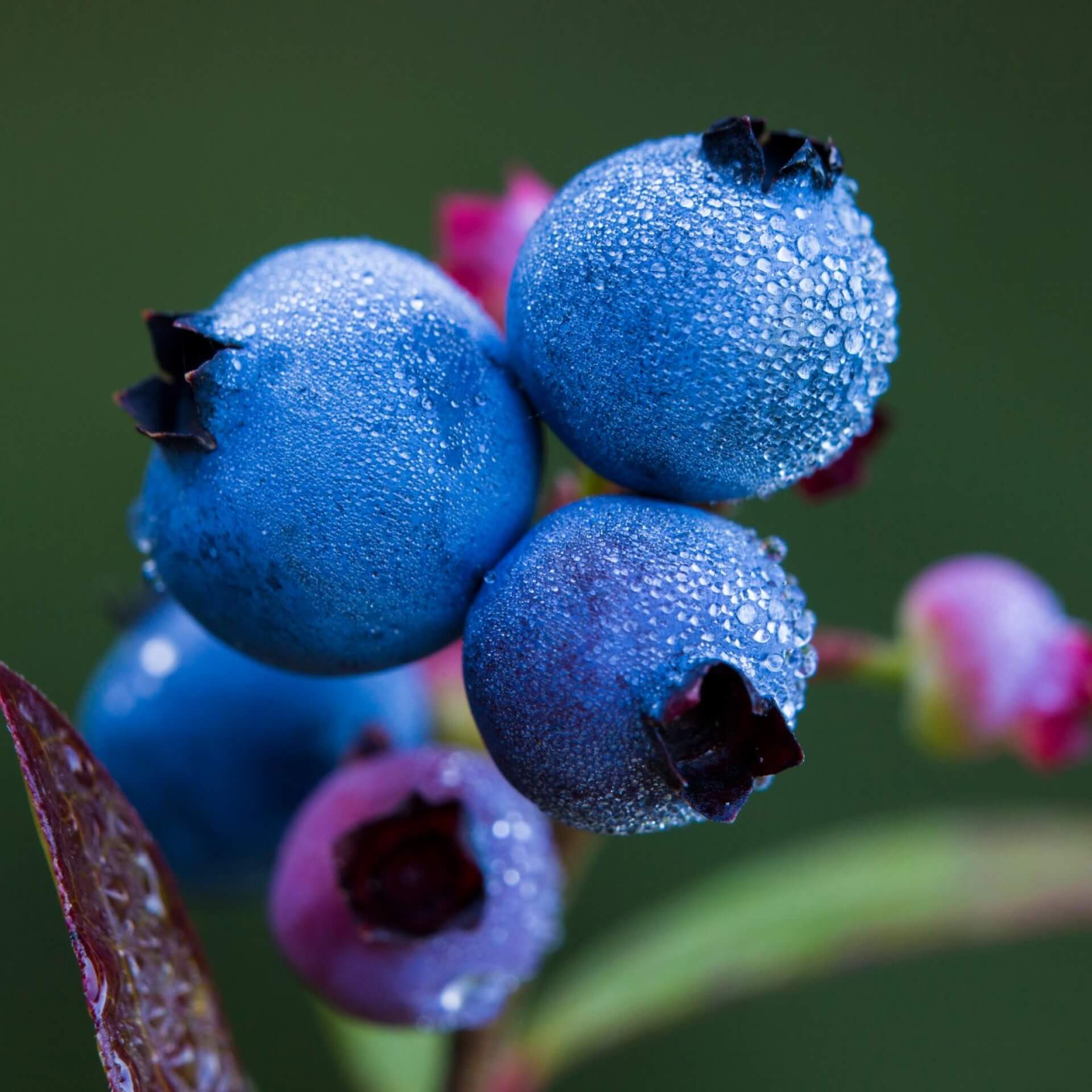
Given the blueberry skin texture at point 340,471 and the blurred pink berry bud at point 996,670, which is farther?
the blurred pink berry bud at point 996,670

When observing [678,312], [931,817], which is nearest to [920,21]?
[931,817]

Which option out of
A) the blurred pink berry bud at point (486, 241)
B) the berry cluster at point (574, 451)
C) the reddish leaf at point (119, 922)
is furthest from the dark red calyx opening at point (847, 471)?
the reddish leaf at point (119, 922)

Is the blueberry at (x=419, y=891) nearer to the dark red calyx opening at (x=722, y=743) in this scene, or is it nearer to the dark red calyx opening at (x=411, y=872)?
the dark red calyx opening at (x=411, y=872)

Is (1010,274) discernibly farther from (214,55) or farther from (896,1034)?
(214,55)

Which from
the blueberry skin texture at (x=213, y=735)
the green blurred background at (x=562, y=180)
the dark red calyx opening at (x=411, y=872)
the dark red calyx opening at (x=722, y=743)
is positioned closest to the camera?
the dark red calyx opening at (x=722, y=743)

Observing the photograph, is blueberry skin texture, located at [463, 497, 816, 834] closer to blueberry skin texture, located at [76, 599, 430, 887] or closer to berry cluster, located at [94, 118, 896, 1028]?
berry cluster, located at [94, 118, 896, 1028]

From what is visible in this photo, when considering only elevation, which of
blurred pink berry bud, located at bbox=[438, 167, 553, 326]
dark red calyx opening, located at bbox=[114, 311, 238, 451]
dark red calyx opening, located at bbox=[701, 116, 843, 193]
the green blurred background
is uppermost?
dark red calyx opening, located at bbox=[701, 116, 843, 193]

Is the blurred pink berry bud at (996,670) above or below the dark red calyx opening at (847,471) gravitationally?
below

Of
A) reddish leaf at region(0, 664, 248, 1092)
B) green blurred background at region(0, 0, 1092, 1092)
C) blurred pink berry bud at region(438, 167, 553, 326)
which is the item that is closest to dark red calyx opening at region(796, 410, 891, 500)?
blurred pink berry bud at region(438, 167, 553, 326)
